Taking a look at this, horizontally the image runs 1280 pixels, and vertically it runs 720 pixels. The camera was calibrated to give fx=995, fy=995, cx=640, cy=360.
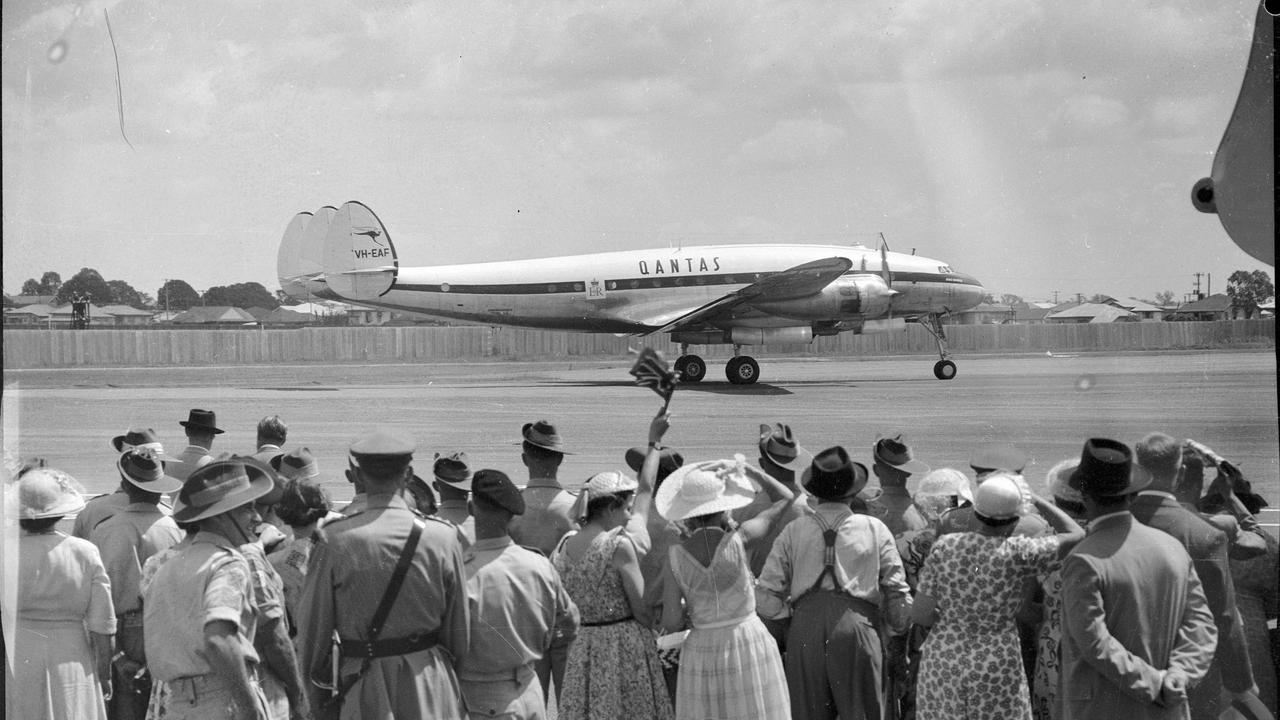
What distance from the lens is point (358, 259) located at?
23.4 meters

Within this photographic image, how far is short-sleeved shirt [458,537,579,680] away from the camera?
385 centimetres

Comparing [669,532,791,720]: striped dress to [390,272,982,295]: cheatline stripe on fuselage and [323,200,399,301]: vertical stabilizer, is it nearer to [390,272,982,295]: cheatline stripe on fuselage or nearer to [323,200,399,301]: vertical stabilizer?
[390,272,982,295]: cheatline stripe on fuselage

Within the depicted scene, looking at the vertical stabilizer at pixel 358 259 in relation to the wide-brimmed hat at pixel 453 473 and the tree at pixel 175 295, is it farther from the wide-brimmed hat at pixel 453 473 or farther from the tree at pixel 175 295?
the wide-brimmed hat at pixel 453 473

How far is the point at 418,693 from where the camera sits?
11.8ft

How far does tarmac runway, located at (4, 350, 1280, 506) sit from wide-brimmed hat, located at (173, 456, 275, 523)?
4.57m

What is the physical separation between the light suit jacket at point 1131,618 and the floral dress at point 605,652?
170 cm

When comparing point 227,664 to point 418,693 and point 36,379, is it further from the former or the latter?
point 36,379

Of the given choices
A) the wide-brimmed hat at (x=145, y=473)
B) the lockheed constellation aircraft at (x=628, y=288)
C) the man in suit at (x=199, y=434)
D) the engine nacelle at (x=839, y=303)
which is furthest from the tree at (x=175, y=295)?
the engine nacelle at (x=839, y=303)

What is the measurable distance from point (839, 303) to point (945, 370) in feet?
10.1

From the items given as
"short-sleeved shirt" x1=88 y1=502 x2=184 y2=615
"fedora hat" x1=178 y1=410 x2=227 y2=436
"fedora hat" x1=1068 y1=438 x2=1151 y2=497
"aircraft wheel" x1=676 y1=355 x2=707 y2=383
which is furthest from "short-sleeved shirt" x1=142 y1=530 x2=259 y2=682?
"aircraft wheel" x1=676 y1=355 x2=707 y2=383

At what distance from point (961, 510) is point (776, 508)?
2.89ft

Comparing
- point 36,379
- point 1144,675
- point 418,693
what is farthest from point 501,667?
point 36,379

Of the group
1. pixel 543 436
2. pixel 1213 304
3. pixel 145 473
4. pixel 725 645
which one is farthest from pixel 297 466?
pixel 1213 304

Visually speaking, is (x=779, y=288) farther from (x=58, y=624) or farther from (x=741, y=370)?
(x=58, y=624)
